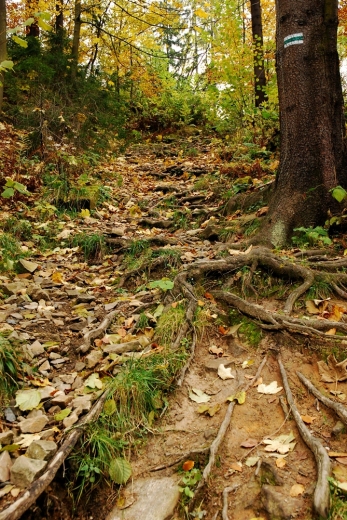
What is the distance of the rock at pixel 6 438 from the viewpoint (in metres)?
2.18

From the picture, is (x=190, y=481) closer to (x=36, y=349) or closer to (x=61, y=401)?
(x=61, y=401)

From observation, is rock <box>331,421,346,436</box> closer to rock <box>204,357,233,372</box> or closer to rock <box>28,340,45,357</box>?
rock <box>204,357,233,372</box>

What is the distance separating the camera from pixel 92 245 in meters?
5.14

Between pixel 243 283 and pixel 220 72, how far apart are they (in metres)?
7.45

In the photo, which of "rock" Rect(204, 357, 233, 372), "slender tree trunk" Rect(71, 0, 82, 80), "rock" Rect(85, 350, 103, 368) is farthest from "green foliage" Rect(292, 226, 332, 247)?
"slender tree trunk" Rect(71, 0, 82, 80)

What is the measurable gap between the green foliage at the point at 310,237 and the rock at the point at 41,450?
9.84ft

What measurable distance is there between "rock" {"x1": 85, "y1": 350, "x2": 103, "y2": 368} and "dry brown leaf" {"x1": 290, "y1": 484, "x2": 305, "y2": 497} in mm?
1567

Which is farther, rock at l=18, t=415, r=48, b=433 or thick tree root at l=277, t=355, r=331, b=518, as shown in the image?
rock at l=18, t=415, r=48, b=433

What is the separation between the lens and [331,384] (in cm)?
253

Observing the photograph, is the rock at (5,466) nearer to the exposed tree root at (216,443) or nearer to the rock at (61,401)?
the rock at (61,401)

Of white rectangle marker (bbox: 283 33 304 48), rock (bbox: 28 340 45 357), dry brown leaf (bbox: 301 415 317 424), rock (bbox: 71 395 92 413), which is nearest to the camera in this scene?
dry brown leaf (bbox: 301 415 317 424)

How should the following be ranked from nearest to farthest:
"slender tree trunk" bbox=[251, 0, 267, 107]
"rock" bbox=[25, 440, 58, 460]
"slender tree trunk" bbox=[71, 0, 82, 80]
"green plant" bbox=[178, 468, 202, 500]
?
"green plant" bbox=[178, 468, 202, 500] < "rock" bbox=[25, 440, 58, 460] < "slender tree trunk" bbox=[251, 0, 267, 107] < "slender tree trunk" bbox=[71, 0, 82, 80]

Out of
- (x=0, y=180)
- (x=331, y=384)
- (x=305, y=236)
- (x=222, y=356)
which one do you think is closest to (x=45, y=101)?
(x=0, y=180)

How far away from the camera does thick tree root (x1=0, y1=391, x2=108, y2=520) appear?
1788mm
